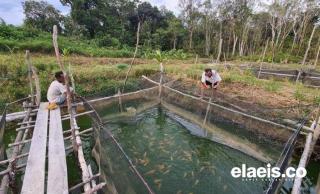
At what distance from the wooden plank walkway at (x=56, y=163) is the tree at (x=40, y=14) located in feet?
67.8

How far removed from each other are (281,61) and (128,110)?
729 inches

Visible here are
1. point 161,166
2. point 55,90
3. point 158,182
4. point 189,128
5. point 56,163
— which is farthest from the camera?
point 189,128

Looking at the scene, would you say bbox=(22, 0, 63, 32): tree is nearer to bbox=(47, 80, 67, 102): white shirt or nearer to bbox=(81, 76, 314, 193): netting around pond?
bbox=(81, 76, 314, 193): netting around pond

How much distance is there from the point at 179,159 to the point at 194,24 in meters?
24.3

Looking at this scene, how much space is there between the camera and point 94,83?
9.71 meters

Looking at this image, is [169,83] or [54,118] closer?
[54,118]

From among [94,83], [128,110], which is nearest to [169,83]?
[128,110]

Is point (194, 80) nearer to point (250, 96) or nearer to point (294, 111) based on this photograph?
point (250, 96)

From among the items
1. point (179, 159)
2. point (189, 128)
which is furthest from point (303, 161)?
point (189, 128)

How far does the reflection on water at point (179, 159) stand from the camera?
157 inches

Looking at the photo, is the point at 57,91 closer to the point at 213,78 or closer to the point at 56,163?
the point at 56,163

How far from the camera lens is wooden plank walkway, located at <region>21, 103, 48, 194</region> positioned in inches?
97.2

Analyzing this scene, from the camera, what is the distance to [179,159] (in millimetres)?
4805

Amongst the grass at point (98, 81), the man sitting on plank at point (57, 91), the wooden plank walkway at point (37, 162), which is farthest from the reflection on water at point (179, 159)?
the wooden plank walkway at point (37, 162)
